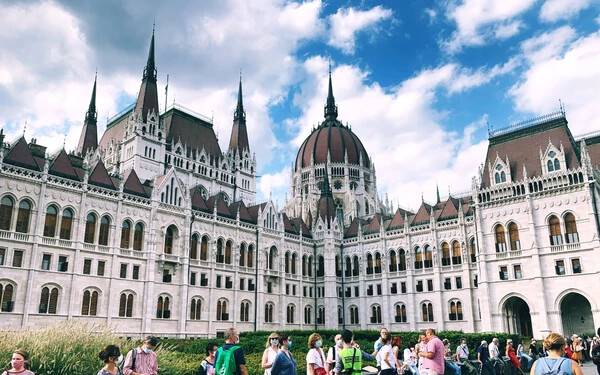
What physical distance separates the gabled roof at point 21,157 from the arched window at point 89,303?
434 inches

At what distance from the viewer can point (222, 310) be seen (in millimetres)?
49500

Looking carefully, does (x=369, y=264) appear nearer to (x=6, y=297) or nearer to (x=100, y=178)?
(x=100, y=178)

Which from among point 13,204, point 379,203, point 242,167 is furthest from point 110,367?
point 379,203

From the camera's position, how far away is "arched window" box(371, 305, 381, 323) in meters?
56.9

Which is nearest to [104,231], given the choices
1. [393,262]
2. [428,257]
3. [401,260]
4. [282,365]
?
[393,262]

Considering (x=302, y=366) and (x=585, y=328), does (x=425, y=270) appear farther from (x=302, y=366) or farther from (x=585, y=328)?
(x=302, y=366)

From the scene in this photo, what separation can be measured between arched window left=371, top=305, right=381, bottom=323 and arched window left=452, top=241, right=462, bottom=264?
11.2 meters

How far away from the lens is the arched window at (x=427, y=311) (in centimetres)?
5272

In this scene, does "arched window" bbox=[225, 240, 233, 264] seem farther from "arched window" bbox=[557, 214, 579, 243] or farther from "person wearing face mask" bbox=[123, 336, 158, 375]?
"person wearing face mask" bbox=[123, 336, 158, 375]

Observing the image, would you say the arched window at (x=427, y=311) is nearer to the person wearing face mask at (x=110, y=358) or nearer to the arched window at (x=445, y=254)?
the arched window at (x=445, y=254)

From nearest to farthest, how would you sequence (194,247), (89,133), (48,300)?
(48,300)
(194,247)
(89,133)

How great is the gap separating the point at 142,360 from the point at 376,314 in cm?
4970

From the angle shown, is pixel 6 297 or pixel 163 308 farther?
pixel 163 308

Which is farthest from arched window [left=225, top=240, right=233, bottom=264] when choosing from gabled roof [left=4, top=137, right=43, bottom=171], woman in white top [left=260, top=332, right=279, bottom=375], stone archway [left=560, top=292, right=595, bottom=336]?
woman in white top [left=260, top=332, right=279, bottom=375]
